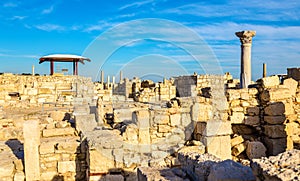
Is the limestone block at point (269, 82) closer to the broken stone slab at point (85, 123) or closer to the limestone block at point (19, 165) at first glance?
the broken stone slab at point (85, 123)

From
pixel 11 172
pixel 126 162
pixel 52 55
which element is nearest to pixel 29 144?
pixel 11 172

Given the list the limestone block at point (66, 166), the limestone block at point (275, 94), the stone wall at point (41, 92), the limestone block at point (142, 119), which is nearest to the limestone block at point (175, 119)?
the limestone block at point (142, 119)

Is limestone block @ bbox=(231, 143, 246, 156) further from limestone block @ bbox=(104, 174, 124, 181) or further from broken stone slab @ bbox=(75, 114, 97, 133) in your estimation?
broken stone slab @ bbox=(75, 114, 97, 133)

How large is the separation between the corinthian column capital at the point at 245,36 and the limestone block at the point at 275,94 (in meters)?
3.09

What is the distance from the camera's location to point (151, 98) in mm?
16922

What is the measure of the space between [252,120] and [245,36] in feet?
12.4

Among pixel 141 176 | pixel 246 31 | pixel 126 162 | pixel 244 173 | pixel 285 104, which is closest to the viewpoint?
pixel 244 173

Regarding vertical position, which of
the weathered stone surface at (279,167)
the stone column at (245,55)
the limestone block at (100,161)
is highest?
the stone column at (245,55)

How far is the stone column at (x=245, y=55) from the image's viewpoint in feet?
32.7

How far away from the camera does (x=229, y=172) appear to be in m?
2.57

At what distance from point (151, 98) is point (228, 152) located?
1100 cm

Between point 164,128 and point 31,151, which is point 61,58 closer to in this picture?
point 31,151

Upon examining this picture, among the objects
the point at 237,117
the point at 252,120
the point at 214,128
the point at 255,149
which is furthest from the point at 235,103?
the point at 214,128

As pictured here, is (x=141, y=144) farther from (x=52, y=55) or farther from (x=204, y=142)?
(x=52, y=55)
